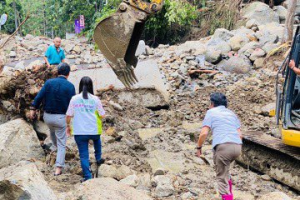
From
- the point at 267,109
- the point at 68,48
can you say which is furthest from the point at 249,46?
the point at 68,48

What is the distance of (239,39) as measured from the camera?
14.0 metres

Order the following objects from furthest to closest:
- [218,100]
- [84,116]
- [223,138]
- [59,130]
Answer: [59,130], [84,116], [218,100], [223,138]

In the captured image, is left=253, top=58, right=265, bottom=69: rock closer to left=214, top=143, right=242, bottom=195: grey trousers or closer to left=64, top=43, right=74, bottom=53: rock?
left=214, top=143, right=242, bottom=195: grey trousers

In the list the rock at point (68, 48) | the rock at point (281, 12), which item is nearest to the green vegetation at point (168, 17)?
the rock at point (68, 48)

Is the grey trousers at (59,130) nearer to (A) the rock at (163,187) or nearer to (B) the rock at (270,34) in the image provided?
(A) the rock at (163,187)

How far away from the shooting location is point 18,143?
218 inches

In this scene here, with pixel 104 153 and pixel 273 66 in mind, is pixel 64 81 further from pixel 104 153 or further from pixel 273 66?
pixel 273 66

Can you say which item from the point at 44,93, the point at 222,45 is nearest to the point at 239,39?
the point at 222,45

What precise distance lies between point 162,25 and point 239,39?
6.28 metres

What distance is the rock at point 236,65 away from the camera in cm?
1250

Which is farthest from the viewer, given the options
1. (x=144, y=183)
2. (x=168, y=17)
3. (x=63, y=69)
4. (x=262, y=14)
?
(x=168, y=17)

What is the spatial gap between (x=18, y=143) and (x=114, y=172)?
147cm

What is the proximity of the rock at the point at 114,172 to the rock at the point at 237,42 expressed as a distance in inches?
376

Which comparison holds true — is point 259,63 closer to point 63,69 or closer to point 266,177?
point 266,177
